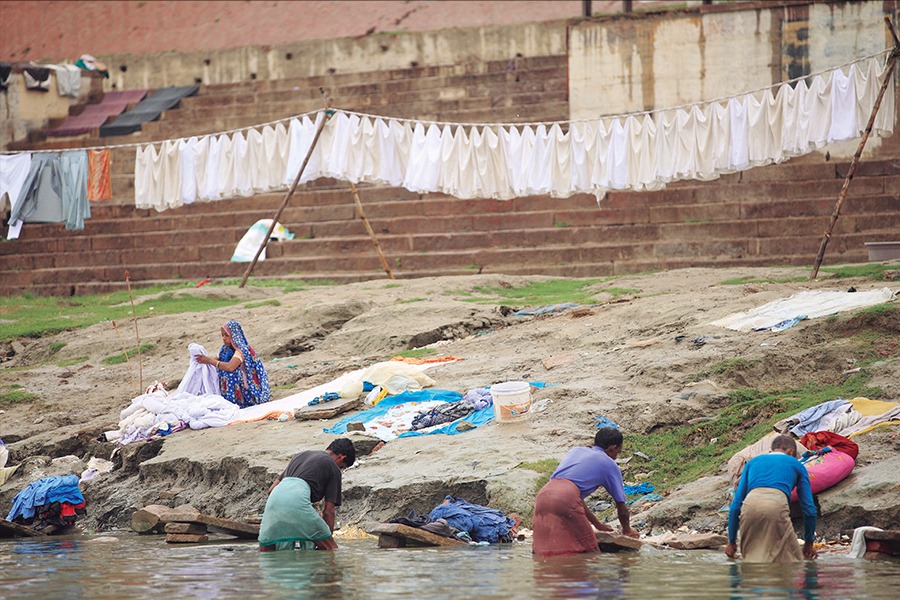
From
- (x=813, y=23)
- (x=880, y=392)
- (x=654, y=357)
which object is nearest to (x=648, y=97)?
(x=813, y=23)

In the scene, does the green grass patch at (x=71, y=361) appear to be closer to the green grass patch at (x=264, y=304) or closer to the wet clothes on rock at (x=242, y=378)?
the green grass patch at (x=264, y=304)

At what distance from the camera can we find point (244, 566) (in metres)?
5.91

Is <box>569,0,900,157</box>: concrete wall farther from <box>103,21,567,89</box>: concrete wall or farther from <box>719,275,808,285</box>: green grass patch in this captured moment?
<box>719,275,808,285</box>: green grass patch

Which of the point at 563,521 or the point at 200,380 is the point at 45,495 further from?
the point at 563,521

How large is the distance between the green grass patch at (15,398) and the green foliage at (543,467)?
6.99 m

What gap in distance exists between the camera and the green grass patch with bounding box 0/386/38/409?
11.3m

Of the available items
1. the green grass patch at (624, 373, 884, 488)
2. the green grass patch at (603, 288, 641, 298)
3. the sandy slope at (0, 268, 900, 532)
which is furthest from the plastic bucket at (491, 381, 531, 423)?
the green grass patch at (603, 288, 641, 298)

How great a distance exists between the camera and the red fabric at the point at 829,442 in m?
6.49

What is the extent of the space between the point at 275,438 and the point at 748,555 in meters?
4.70

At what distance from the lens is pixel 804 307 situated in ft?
31.8

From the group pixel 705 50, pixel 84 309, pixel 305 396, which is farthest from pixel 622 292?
pixel 84 309

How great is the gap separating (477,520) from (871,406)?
3.17 metres

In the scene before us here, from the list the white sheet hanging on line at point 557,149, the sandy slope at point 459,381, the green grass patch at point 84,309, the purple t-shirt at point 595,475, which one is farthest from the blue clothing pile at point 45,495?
the white sheet hanging on line at point 557,149

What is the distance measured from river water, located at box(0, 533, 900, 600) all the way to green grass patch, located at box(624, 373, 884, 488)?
138 cm
